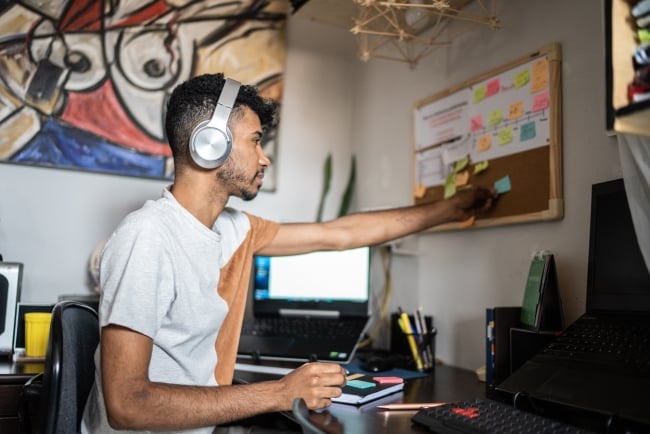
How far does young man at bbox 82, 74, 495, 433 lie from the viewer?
43.4 inches

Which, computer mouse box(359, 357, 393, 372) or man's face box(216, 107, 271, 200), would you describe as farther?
computer mouse box(359, 357, 393, 372)

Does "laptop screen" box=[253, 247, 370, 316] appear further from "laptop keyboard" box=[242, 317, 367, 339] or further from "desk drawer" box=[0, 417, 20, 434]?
"desk drawer" box=[0, 417, 20, 434]

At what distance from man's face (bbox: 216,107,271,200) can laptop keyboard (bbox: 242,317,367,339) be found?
0.63 m

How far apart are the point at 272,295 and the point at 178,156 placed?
0.83 m

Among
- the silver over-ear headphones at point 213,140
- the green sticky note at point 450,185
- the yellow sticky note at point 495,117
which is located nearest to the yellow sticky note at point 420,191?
the green sticky note at point 450,185

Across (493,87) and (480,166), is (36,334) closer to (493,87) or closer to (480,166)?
(480,166)

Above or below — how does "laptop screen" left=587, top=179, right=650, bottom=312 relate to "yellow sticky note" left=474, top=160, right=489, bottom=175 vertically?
below

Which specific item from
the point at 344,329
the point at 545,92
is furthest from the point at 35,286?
the point at 545,92

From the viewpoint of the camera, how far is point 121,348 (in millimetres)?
1095

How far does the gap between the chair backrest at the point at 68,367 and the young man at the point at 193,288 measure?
0.19 ft

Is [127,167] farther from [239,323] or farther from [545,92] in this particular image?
[545,92]

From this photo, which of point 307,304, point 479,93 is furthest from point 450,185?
point 307,304

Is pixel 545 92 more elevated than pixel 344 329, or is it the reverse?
pixel 545 92

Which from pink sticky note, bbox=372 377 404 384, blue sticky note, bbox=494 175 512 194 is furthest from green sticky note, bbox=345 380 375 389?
blue sticky note, bbox=494 175 512 194
